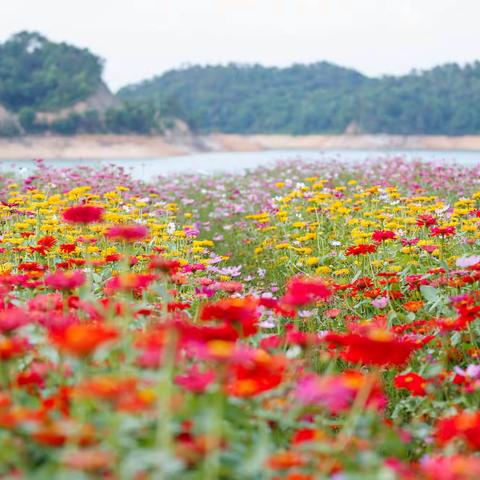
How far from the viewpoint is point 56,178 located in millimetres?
10625

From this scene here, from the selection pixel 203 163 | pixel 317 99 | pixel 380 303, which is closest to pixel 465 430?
pixel 380 303


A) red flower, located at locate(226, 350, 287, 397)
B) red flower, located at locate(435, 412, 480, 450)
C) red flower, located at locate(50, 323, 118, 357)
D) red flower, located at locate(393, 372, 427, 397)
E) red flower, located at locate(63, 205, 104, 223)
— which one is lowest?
red flower, located at locate(393, 372, 427, 397)

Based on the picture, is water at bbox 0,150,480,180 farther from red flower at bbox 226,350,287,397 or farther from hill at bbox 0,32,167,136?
hill at bbox 0,32,167,136

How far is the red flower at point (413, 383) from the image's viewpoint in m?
2.72

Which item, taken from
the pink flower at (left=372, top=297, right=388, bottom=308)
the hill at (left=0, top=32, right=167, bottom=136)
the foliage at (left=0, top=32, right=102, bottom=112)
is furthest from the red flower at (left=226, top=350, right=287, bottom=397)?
the foliage at (left=0, top=32, right=102, bottom=112)

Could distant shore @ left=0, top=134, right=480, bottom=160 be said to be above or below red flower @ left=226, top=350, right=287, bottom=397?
above

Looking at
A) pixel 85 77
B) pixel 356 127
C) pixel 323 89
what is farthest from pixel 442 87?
pixel 85 77

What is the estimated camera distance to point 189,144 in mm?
65750

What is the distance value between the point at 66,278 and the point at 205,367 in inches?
18.2

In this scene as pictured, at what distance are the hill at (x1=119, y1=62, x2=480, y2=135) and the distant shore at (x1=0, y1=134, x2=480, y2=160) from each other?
1.28 m

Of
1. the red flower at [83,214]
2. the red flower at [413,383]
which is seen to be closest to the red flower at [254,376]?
the red flower at [83,214]

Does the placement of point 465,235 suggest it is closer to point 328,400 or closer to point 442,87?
point 328,400

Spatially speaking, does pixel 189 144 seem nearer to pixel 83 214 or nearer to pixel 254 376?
pixel 83 214

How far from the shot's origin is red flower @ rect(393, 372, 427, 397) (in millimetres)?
2719
